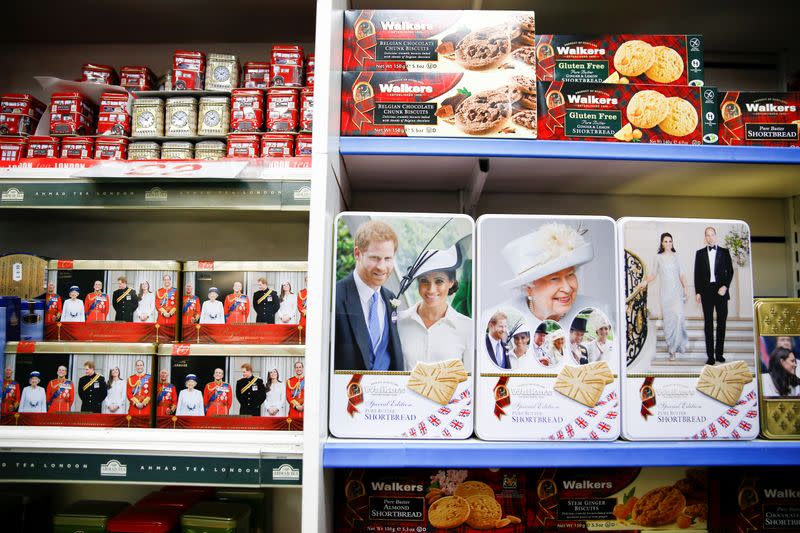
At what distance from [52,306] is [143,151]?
1.61ft

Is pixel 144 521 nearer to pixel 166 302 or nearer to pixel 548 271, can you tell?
pixel 166 302

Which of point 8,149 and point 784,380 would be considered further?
point 8,149

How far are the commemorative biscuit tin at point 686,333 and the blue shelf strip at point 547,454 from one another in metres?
0.04

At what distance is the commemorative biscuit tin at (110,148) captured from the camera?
1.48 m

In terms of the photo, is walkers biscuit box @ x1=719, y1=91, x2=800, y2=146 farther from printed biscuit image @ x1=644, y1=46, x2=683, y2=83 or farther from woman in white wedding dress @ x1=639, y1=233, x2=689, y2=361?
woman in white wedding dress @ x1=639, y1=233, x2=689, y2=361

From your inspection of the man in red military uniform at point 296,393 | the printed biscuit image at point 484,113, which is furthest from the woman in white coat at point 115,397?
the printed biscuit image at point 484,113

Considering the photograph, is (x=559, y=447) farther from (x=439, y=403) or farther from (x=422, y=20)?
(x=422, y=20)

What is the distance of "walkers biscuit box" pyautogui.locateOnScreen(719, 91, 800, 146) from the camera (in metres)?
1.43

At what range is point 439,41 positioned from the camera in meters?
1.41

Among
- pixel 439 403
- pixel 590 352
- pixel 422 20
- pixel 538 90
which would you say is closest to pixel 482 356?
pixel 439 403

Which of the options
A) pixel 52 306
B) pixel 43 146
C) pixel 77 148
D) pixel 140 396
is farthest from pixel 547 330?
pixel 43 146

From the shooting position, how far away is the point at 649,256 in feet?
4.26

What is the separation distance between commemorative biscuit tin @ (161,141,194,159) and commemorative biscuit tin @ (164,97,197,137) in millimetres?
25

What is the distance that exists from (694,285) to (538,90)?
65cm
